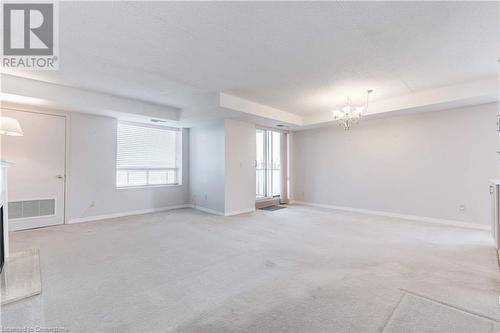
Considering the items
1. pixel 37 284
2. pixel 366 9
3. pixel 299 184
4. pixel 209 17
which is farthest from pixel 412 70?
pixel 37 284

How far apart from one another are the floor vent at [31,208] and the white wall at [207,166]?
3.05 metres

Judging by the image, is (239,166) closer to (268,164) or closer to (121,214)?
(268,164)

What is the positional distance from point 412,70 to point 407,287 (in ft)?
9.71

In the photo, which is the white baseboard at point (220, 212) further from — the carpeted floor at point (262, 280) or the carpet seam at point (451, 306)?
the carpet seam at point (451, 306)

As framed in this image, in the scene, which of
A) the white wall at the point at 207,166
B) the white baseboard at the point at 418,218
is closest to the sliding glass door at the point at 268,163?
the white baseboard at the point at 418,218

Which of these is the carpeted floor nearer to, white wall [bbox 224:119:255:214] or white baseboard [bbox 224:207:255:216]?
white baseboard [bbox 224:207:255:216]

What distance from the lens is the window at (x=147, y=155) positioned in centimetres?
561

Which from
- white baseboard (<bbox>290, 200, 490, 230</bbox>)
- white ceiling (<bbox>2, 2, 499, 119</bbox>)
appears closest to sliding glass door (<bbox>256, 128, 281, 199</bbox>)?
white baseboard (<bbox>290, 200, 490, 230</bbox>)

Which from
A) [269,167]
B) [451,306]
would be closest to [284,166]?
[269,167]

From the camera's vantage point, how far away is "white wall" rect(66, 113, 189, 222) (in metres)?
4.82

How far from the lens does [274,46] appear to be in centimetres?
272

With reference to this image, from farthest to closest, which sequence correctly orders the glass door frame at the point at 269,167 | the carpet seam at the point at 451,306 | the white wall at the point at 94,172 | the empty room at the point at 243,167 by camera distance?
the glass door frame at the point at 269,167, the white wall at the point at 94,172, the empty room at the point at 243,167, the carpet seam at the point at 451,306

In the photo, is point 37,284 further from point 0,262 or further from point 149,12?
point 149,12

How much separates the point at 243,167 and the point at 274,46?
3636 millimetres
